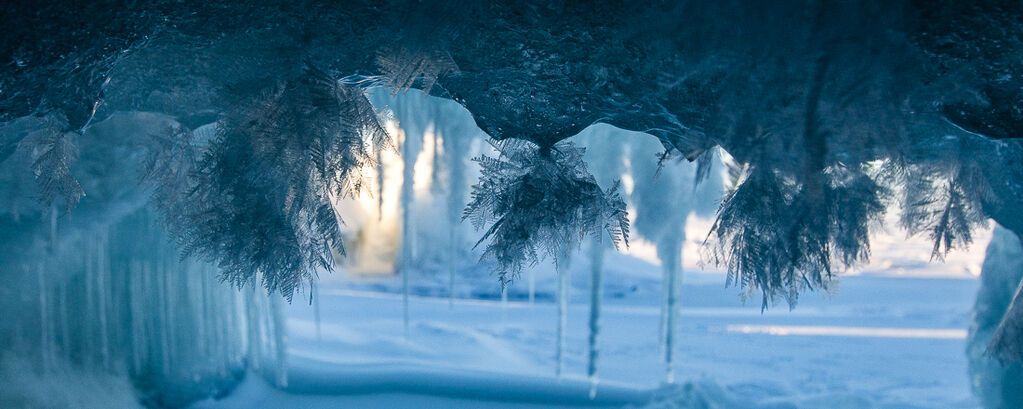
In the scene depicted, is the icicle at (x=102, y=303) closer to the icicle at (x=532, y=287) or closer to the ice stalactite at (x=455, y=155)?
the ice stalactite at (x=455, y=155)

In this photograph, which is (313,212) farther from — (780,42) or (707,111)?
(780,42)

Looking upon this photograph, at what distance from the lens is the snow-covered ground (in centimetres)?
813

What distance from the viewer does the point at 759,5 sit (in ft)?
6.38

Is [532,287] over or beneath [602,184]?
beneath

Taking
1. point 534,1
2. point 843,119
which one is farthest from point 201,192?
point 843,119

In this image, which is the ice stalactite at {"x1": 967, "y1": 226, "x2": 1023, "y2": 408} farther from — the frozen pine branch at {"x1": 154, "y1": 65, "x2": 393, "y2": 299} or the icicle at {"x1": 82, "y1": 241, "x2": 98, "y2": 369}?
the icicle at {"x1": 82, "y1": 241, "x2": 98, "y2": 369}

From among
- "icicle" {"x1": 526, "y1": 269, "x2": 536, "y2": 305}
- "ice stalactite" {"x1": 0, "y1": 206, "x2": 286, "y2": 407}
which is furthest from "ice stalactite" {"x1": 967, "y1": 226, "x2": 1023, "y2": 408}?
"ice stalactite" {"x1": 0, "y1": 206, "x2": 286, "y2": 407}

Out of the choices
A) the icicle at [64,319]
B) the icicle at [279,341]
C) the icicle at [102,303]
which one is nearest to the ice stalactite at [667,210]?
the icicle at [279,341]

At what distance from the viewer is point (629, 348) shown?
9.62 meters

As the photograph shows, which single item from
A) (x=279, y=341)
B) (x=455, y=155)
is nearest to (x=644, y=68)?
(x=455, y=155)

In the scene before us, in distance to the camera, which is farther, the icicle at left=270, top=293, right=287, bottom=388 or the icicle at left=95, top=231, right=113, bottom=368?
the icicle at left=270, top=293, right=287, bottom=388

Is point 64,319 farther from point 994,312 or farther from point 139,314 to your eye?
point 994,312

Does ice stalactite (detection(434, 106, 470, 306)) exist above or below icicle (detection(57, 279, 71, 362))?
above

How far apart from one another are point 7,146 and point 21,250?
2.36 m
